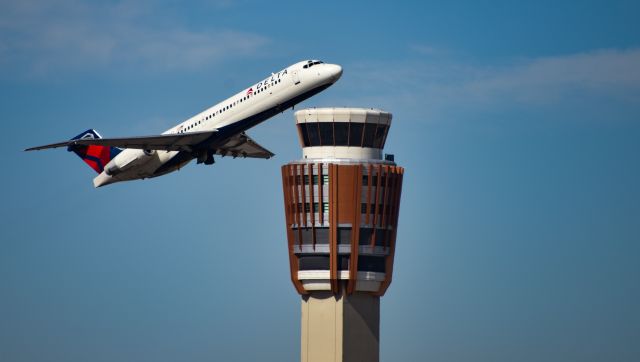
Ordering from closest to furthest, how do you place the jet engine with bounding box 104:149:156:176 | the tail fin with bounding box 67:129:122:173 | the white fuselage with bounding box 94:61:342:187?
1. the white fuselage with bounding box 94:61:342:187
2. the jet engine with bounding box 104:149:156:176
3. the tail fin with bounding box 67:129:122:173

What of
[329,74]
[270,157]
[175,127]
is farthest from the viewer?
[270,157]

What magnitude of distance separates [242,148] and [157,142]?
13.6 metres

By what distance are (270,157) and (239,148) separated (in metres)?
8.89

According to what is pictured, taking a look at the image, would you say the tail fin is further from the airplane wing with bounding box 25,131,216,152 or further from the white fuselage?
the white fuselage

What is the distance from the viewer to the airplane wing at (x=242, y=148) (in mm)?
176375

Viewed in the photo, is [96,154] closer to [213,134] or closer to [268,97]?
[213,134]

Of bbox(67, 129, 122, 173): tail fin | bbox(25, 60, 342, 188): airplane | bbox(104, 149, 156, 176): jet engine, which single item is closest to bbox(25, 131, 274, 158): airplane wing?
bbox(25, 60, 342, 188): airplane

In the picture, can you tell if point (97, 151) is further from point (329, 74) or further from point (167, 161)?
point (329, 74)

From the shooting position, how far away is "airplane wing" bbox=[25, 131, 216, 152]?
168 meters

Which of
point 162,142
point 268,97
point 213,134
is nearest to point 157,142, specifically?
point 162,142

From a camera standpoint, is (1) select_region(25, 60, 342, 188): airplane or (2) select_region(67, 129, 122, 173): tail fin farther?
(2) select_region(67, 129, 122, 173): tail fin

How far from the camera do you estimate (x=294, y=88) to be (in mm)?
164875

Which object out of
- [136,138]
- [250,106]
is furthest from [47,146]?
[250,106]

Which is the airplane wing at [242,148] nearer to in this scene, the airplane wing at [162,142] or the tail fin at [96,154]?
A: the airplane wing at [162,142]
